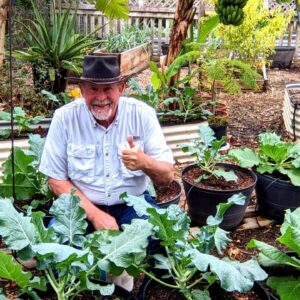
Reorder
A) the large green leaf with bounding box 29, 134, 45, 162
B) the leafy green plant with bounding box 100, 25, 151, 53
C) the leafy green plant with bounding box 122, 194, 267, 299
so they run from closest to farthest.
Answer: the leafy green plant with bounding box 122, 194, 267, 299, the large green leaf with bounding box 29, 134, 45, 162, the leafy green plant with bounding box 100, 25, 151, 53

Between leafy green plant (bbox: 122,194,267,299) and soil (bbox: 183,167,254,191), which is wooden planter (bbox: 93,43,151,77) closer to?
soil (bbox: 183,167,254,191)

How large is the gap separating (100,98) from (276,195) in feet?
6.10

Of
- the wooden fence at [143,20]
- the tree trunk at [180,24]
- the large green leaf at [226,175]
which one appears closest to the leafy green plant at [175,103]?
the tree trunk at [180,24]

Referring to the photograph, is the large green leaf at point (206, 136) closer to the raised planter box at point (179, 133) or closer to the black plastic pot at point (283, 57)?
the raised planter box at point (179, 133)

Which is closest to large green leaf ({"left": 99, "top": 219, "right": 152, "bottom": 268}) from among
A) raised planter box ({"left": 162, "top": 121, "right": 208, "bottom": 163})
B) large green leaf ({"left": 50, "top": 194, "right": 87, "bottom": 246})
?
large green leaf ({"left": 50, "top": 194, "right": 87, "bottom": 246})

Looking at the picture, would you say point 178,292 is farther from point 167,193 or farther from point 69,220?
point 167,193

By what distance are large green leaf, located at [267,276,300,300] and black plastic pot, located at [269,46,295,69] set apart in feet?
31.2

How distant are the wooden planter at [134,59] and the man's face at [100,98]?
6263mm

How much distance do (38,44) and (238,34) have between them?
120 inches

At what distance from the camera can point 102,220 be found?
2766 mm

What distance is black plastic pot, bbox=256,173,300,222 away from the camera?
3.82m

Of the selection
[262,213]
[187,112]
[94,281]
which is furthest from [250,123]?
[94,281]

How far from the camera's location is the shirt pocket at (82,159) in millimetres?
2924

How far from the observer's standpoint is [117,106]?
294 centimetres
